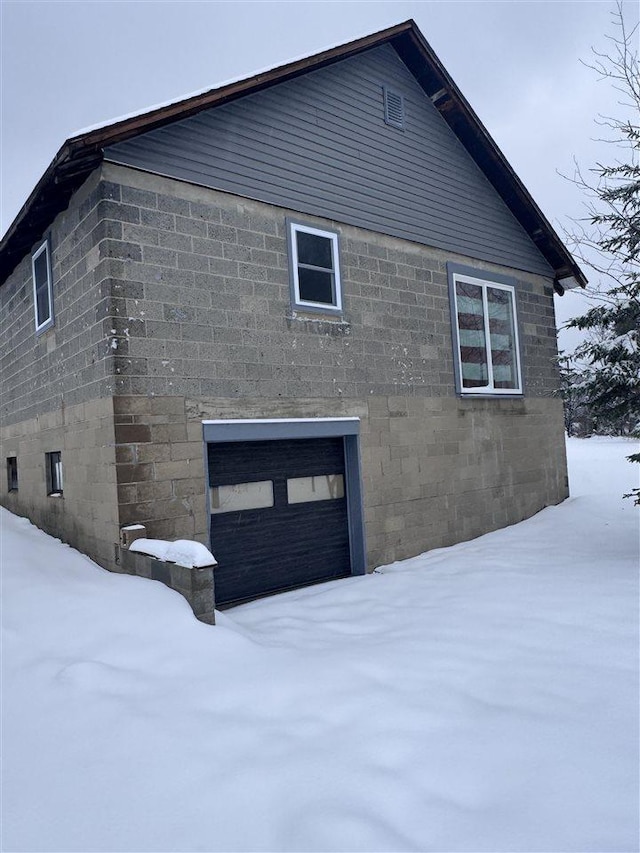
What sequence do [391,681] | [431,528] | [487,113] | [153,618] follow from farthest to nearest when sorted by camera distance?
[487,113], [431,528], [153,618], [391,681]

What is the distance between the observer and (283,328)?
7.88m

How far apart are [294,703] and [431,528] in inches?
232

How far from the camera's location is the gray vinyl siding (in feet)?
24.0

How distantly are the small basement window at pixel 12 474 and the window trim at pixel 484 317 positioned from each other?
26.8 feet

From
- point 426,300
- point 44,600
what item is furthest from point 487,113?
point 44,600

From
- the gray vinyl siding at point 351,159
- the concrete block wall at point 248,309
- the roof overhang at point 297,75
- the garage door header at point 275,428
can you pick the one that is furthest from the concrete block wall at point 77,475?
the gray vinyl siding at point 351,159

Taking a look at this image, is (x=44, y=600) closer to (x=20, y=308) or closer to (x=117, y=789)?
(x=117, y=789)

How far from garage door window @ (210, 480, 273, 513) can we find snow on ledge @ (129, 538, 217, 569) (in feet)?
4.94

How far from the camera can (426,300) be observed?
9922 millimetres

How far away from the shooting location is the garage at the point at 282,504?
754cm

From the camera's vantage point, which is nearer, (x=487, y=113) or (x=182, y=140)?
(x=182, y=140)

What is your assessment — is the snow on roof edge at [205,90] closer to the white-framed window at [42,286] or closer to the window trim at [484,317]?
the white-framed window at [42,286]

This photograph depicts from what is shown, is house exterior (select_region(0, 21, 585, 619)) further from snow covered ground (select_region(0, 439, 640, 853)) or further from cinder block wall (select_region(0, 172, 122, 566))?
snow covered ground (select_region(0, 439, 640, 853))

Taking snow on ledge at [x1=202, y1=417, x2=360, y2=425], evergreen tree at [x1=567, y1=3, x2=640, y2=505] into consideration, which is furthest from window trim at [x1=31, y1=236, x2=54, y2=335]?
evergreen tree at [x1=567, y1=3, x2=640, y2=505]
